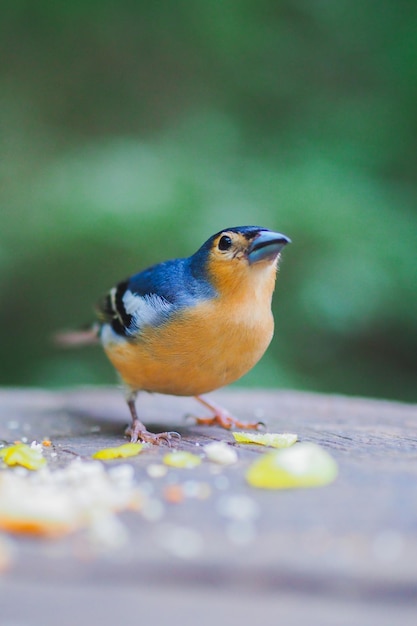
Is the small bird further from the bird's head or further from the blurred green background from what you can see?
the blurred green background

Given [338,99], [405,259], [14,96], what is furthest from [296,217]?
[14,96]

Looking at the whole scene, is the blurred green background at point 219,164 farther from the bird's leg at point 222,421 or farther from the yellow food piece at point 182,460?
the yellow food piece at point 182,460

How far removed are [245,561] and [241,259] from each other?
2.07 m

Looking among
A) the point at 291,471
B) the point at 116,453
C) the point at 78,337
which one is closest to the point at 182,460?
the point at 116,453

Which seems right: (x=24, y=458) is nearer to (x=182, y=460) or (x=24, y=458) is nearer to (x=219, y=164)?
(x=182, y=460)

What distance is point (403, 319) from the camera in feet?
22.9

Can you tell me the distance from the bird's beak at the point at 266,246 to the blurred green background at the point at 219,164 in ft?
9.01

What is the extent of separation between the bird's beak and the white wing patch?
0.52 metres

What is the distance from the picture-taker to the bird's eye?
3773 mm

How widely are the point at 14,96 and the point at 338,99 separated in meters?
3.55

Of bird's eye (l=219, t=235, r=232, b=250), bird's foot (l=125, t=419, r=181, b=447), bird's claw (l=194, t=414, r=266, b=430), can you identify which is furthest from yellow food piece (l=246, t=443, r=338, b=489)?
bird's claw (l=194, t=414, r=266, b=430)

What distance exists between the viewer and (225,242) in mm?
3791

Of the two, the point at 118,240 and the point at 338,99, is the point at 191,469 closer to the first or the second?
the point at 118,240

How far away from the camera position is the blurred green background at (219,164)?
→ 668cm
